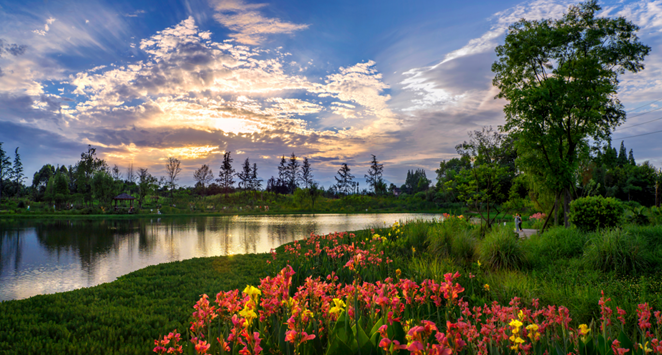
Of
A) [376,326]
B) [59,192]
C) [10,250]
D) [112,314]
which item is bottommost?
[112,314]

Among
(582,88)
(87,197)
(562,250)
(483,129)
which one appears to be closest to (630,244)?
(562,250)

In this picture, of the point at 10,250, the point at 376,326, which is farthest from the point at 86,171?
the point at 376,326

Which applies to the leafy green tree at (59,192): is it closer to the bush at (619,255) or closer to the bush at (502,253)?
the bush at (502,253)

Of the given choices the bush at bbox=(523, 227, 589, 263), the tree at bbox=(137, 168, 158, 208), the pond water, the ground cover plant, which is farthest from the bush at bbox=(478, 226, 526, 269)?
the tree at bbox=(137, 168, 158, 208)

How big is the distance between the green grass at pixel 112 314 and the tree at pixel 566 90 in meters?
13.1

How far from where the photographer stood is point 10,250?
40.9 feet

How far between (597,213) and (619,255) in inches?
152

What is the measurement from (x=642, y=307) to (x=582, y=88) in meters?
15.4

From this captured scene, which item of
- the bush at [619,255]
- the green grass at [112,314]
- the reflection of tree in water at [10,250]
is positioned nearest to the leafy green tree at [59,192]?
the reflection of tree in water at [10,250]

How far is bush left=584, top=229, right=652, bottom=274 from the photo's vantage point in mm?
6664

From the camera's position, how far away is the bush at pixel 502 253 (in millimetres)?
7191

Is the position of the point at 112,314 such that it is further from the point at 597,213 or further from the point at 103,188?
the point at 103,188

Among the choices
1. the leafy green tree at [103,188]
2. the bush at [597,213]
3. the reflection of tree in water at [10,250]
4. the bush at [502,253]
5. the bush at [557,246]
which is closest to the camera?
the bush at [502,253]

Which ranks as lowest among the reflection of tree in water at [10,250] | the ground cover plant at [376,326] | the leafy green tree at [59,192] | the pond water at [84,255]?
the pond water at [84,255]
